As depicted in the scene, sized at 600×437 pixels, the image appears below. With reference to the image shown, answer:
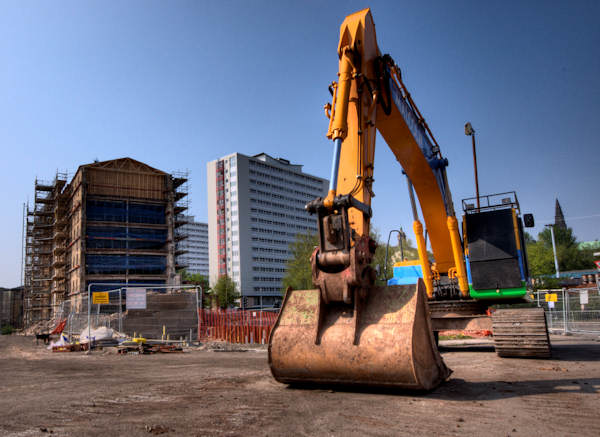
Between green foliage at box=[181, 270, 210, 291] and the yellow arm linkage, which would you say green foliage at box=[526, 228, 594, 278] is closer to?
green foliage at box=[181, 270, 210, 291]

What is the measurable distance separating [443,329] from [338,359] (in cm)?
530

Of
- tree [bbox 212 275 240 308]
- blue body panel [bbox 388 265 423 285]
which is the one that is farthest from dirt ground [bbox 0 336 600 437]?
tree [bbox 212 275 240 308]

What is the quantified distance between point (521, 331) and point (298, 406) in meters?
6.41

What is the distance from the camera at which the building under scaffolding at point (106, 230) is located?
204 feet

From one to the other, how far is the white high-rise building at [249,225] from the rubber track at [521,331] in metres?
95.5

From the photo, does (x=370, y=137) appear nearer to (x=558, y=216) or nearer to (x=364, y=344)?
(x=364, y=344)

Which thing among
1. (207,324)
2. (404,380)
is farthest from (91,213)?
(404,380)

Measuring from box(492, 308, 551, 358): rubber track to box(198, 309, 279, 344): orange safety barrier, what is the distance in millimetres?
10496

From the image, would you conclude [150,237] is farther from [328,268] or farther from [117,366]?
[328,268]

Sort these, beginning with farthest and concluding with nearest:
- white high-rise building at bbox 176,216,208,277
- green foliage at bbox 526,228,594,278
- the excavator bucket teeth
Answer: white high-rise building at bbox 176,216,208,277
green foliage at bbox 526,228,594,278
the excavator bucket teeth

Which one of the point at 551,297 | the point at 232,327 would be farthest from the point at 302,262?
the point at 551,297

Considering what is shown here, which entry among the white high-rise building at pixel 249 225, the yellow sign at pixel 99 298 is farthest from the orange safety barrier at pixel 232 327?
the white high-rise building at pixel 249 225

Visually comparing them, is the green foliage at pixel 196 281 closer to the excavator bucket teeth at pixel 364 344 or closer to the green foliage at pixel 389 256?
the green foliage at pixel 389 256

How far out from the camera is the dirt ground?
4.75 m
